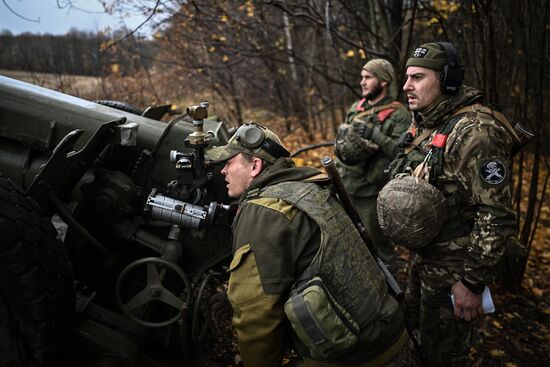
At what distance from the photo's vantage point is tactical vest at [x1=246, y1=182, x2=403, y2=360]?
1925 millimetres

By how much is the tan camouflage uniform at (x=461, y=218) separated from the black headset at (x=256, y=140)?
103 centimetres

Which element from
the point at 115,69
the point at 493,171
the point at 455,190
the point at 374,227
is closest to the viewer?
the point at 493,171

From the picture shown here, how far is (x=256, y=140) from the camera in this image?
2.21m

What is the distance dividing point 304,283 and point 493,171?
51.0 inches

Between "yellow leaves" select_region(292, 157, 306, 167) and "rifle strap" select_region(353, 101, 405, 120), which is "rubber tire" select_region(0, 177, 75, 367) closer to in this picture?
"rifle strap" select_region(353, 101, 405, 120)

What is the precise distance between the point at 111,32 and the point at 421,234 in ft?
29.8

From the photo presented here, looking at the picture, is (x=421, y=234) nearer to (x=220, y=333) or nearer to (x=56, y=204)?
(x=220, y=333)

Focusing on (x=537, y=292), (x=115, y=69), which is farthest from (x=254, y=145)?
(x=115, y=69)

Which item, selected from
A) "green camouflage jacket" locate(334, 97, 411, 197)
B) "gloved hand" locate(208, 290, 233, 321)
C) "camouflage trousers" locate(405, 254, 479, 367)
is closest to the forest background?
"green camouflage jacket" locate(334, 97, 411, 197)

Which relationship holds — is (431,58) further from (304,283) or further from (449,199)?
(304,283)

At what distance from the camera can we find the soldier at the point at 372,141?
4246 millimetres

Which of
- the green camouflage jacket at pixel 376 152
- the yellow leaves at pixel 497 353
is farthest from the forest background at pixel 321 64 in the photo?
the green camouflage jacket at pixel 376 152

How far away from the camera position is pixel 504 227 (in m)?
2.42

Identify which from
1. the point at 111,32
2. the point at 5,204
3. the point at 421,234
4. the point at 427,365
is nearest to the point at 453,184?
the point at 421,234
